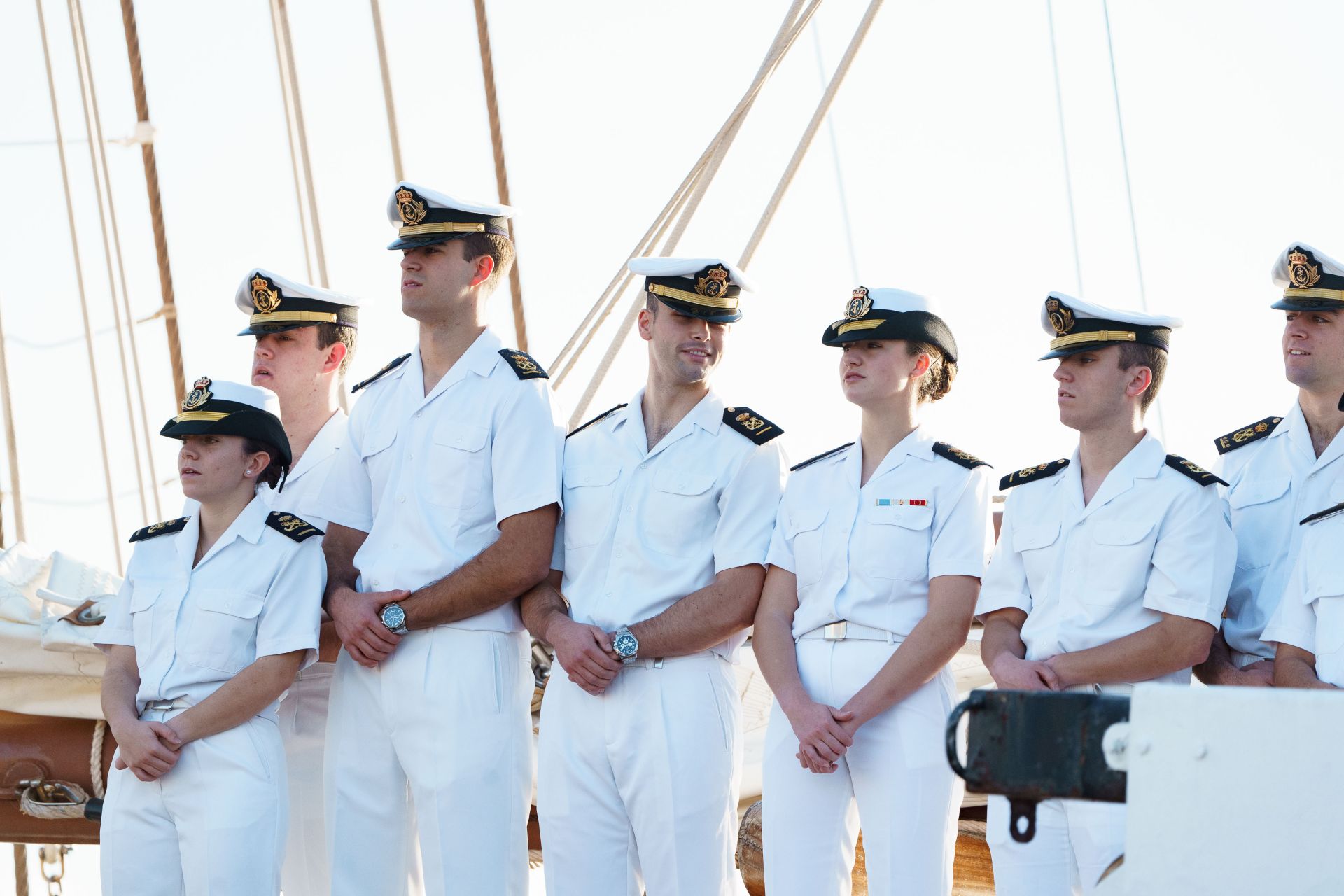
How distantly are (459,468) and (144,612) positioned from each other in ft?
2.78

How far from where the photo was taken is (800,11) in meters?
5.39

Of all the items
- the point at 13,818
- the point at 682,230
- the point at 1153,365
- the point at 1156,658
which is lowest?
the point at 13,818

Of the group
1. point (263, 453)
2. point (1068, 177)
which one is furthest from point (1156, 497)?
point (1068, 177)

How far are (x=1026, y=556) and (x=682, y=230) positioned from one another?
2.06 m

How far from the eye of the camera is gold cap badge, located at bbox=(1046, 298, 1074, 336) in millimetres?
3518

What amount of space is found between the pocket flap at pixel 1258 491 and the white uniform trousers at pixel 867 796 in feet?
2.82

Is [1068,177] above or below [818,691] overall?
above

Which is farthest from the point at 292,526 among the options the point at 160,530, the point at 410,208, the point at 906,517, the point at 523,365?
the point at 906,517

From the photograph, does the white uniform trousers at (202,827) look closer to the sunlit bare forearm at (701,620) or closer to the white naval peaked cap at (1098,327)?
the sunlit bare forearm at (701,620)

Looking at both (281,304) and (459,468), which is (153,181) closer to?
(281,304)

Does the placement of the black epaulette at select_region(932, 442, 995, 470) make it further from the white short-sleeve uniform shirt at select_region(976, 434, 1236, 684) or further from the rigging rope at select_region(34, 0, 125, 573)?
the rigging rope at select_region(34, 0, 125, 573)

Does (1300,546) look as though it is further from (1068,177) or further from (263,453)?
(1068,177)

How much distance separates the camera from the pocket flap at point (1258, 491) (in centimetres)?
364

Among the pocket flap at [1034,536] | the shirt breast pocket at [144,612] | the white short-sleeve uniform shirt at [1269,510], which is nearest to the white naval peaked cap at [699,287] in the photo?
the pocket flap at [1034,536]
